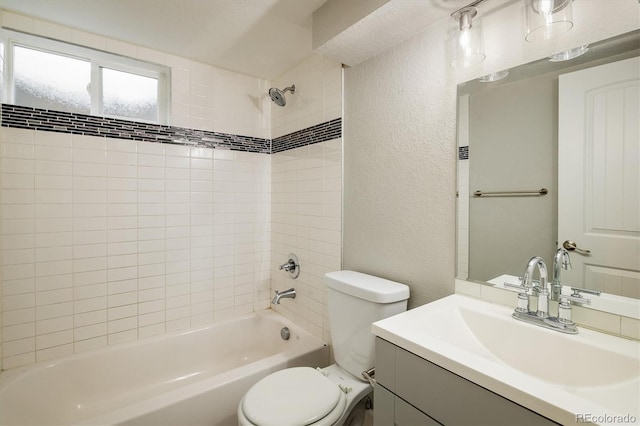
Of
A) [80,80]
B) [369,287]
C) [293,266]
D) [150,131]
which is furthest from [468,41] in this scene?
[80,80]

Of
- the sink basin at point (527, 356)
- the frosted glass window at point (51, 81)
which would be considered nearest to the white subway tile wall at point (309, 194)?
the sink basin at point (527, 356)

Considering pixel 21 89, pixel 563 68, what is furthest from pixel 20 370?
pixel 563 68

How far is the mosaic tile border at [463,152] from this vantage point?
4.00 ft

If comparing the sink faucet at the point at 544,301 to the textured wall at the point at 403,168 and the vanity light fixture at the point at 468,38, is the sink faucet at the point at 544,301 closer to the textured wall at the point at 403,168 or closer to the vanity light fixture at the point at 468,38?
the textured wall at the point at 403,168

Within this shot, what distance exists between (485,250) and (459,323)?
0.32m

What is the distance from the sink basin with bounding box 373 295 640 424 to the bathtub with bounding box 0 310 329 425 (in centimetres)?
100

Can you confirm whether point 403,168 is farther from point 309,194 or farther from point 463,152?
point 309,194

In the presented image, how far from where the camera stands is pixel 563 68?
0.98m

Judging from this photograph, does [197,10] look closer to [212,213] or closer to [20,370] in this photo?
[212,213]

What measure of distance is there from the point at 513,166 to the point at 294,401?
4.15 feet

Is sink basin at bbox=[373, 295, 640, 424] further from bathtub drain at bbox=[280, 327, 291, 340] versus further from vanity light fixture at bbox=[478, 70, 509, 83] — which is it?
bathtub drain at bbox=[280, 327, 291, 340]

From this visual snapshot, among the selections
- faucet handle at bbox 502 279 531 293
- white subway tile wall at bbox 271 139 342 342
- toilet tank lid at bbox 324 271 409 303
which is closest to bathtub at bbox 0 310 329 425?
white subway tile wall at bbox 271 139 342 342

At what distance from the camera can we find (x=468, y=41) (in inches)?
45.2

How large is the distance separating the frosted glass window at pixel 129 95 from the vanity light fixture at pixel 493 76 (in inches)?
79.3
